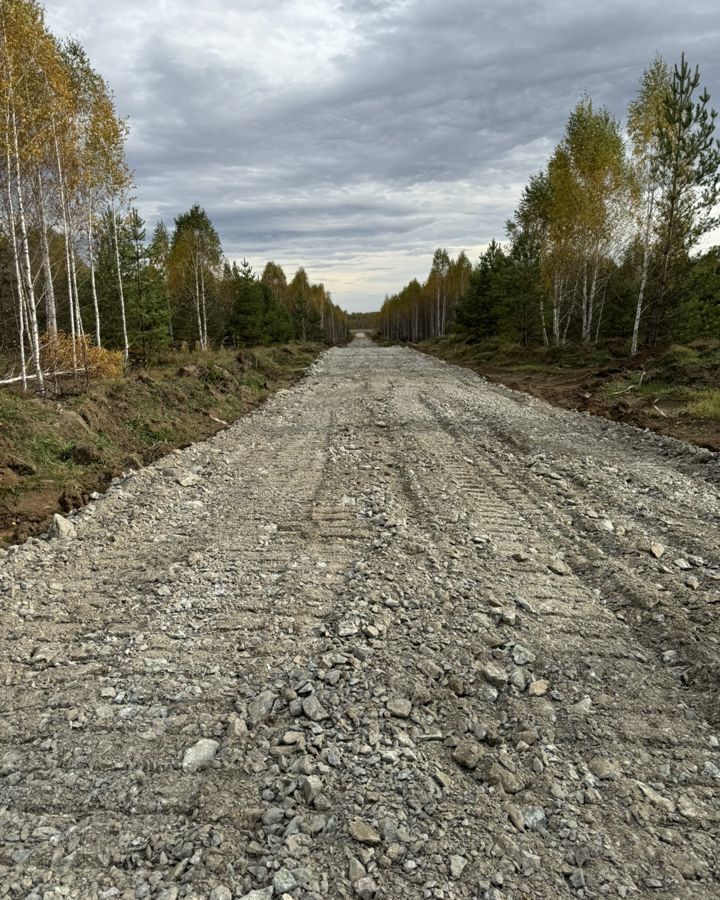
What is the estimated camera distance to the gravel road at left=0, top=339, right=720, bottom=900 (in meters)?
2.67

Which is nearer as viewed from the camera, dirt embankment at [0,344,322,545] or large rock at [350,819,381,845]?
large rock at [350,819,381,845]

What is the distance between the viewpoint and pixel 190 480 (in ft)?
29.4

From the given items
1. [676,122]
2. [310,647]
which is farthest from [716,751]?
[676,122]

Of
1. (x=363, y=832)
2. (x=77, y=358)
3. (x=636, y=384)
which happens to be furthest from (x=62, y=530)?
(x=636, y=384)

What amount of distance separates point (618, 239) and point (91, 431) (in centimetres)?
2769

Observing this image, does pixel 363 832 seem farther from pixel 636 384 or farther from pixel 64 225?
pixel 64 225

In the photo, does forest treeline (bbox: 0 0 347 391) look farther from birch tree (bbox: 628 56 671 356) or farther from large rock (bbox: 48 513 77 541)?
birch tree (bbox: 628 56 671 356)

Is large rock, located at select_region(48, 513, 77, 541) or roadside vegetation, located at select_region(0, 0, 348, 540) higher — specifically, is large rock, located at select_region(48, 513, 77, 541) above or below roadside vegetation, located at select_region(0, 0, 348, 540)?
below

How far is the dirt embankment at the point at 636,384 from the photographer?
1268 centimetres

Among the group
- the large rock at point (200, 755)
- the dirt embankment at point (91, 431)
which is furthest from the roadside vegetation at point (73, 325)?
the large rock at point (200, 755)

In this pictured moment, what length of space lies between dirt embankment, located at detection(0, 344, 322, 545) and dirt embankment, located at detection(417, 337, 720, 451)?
10.7 metres

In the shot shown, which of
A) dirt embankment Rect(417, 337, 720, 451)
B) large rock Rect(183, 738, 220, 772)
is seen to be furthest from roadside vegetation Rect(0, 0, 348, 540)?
dirt embankment Rect(417, 337, 720, 451)

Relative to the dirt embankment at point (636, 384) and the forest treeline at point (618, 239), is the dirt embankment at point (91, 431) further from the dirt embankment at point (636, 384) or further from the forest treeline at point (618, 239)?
the forest treeline at point (618, 239)

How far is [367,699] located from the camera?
377 cm
